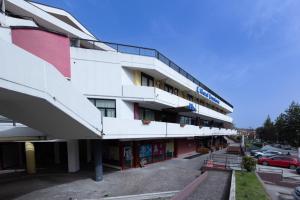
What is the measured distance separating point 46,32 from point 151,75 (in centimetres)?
1102

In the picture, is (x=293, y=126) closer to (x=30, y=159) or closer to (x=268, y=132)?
(x=268, y=132)

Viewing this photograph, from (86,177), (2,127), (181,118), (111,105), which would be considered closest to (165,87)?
(181,118)

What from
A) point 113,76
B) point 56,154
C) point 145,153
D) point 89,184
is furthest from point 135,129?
point 56,154

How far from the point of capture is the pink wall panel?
51.0 feet

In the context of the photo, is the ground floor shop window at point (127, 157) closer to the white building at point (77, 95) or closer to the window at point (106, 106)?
the white building at point (77, 95)

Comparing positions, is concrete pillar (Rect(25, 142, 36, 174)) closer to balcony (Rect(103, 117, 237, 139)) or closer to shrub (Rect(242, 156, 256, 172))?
balcony (Rect(103, 117, 237, 139))

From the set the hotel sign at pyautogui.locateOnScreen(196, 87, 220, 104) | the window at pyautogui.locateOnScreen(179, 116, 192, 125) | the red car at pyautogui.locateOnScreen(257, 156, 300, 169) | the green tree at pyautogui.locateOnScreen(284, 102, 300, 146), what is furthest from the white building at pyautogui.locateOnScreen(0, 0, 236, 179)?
the green tree at pyautogui.locateOnScreen(284, 102, 300, 146)

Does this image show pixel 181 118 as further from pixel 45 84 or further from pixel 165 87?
pixel 45 84

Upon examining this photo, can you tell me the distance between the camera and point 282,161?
30938 mm

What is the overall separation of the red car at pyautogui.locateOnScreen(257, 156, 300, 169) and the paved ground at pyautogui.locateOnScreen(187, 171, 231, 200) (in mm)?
16886

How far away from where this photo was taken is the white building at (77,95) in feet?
29.1

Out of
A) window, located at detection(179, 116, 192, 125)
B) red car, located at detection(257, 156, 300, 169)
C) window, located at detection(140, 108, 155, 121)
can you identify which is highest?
window, located at detection(140, 108, 155, 121)

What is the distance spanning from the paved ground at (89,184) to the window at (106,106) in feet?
15.4

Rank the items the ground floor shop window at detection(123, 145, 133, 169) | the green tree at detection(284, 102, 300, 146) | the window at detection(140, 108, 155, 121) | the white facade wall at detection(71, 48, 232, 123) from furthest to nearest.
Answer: the green tree at detection(284, 102, 300, 146)
the window at detection(140, 108, 155, 121)
the ground floor shop window at detection(123, 145, 133, 169)
the white facade wall at detection(71, 48, 232, 123)
